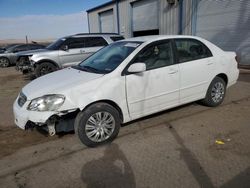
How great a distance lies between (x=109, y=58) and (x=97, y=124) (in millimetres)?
1335

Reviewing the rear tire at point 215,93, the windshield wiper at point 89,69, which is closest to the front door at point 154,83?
the windshield wiper at point 89,69

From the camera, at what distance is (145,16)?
16.8m

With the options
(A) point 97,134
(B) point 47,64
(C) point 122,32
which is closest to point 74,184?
(A) point 97,134

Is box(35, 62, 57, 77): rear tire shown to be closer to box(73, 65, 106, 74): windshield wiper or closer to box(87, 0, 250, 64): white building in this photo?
box(73, 65, 106, 74): windshield wiper

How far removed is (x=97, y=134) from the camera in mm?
3590

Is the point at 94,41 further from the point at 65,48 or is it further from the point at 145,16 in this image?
the point at 145,16

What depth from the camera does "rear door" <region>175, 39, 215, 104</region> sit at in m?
4.34

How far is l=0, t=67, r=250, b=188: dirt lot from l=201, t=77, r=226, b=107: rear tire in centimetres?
33

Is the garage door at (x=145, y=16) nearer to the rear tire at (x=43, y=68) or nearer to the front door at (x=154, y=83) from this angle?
the rear tire at (x=43, y=68)

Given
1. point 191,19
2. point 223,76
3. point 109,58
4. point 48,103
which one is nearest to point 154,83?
point 109,58

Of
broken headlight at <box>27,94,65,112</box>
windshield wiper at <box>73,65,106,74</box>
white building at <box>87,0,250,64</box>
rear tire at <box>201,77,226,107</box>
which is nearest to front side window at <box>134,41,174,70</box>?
windshield wiper at <box>73,65,106,74</box>

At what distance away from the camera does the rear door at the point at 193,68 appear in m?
4.34

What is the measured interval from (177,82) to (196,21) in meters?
9.61

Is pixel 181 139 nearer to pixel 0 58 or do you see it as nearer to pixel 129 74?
pixel 129 74
